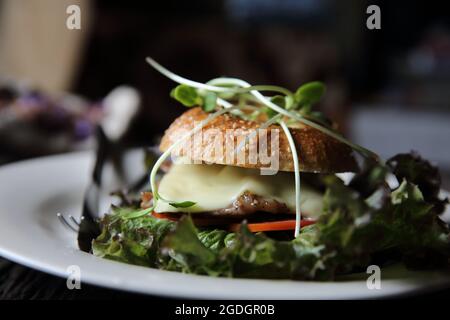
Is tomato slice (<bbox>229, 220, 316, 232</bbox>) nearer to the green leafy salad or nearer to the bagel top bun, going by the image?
the green leafy salad

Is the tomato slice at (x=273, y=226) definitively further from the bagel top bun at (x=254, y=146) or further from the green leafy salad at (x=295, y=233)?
the bagel top bun at (x=254, y=146)

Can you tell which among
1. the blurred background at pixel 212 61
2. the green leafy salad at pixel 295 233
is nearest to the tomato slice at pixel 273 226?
the green leafy salad at pixel 295 233

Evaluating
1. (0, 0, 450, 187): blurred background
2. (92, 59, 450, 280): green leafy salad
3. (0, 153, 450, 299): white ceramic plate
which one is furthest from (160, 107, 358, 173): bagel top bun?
(0, 0, 450, 187): blurred background

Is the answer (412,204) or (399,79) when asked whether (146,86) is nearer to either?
(399,79)

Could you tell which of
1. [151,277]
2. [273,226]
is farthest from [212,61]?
[151,277]

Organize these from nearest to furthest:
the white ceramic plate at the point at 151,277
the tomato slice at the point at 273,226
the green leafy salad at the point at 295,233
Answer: the white ceramic plate at the point at 151,277 < the green leafy salad at the point at 295,233 < the tomato slice at the point at 273,226

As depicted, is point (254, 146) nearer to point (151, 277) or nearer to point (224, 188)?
point (224, 188)
